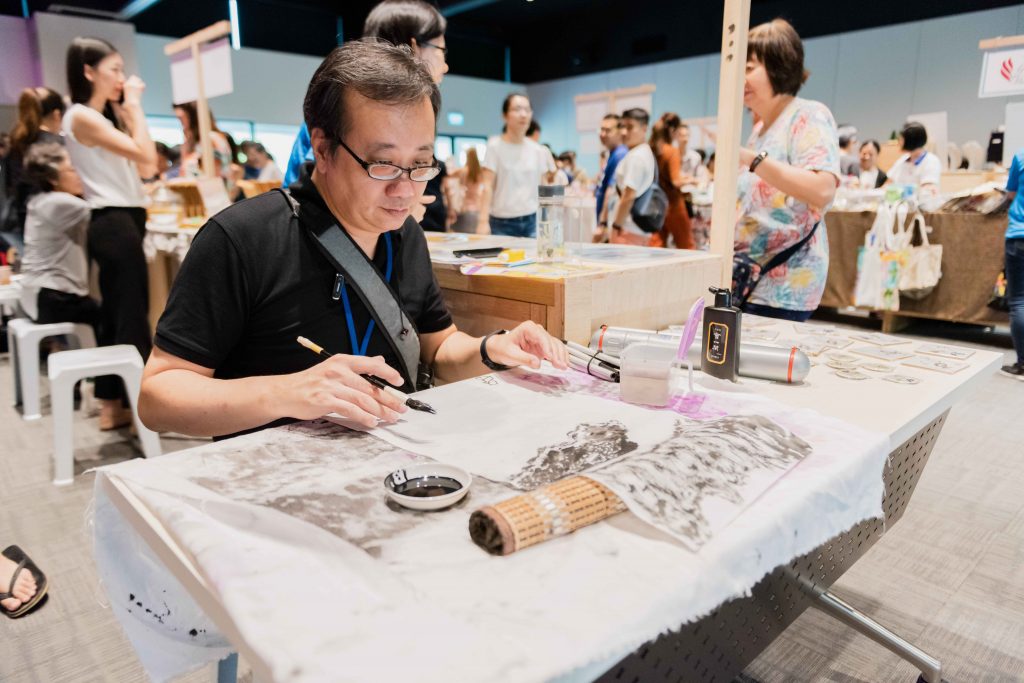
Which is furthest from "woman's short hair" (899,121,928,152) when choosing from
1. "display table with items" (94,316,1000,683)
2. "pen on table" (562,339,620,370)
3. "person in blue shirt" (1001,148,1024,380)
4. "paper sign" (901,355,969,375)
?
"pen on table" (562,339,620,370)

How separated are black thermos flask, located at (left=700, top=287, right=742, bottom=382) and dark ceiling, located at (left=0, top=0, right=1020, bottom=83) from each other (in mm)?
7088

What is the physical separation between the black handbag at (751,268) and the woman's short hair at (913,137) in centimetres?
355

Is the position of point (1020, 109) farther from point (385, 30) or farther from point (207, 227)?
point (207, 227)

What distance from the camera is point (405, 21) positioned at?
1716 mm

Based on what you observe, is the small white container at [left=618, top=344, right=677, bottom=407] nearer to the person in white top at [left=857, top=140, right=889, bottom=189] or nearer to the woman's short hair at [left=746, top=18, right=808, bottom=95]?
the woman's short hair at [left=746, top=18, right=808, bottom=95]

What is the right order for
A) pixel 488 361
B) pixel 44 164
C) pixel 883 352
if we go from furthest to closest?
pixel 44 164
pixel 883 352
pixel 488 361

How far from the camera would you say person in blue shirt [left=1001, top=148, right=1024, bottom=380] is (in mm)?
3434

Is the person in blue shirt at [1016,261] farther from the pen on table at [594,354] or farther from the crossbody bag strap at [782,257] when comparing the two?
the pen on table at [594,354]

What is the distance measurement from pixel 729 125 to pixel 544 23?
39.5 feet

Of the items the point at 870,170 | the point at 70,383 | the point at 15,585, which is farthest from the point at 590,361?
the point at 870,170

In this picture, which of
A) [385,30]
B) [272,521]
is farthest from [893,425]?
[385,30]

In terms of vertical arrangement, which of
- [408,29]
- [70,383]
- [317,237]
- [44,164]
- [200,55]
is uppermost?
[200,55]

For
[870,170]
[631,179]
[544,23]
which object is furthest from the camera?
[544,23]

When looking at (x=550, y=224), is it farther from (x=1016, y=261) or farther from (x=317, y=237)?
(x=1016, y=261)
